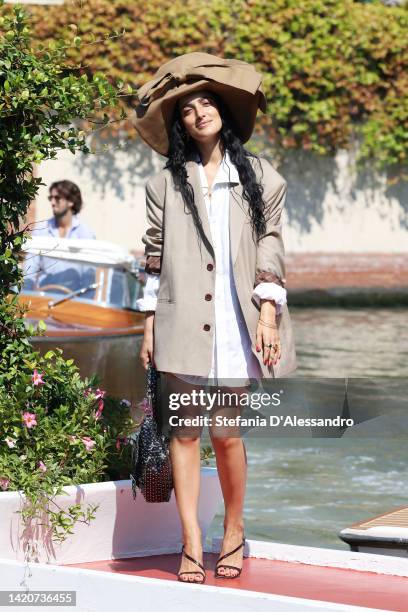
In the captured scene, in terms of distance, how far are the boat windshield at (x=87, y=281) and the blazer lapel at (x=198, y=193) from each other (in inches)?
280

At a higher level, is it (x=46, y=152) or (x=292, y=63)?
(x=292, y=63)

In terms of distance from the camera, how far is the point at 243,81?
483 centimetres

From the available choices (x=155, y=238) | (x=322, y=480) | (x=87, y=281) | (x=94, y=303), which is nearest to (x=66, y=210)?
(x=87, y=281)

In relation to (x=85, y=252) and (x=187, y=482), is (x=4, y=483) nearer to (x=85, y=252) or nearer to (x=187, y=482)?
(x=187, y=482)

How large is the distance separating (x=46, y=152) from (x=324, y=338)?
12321 millimetres

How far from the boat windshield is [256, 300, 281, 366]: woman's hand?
23.8ft

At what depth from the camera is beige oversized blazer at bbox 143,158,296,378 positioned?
4711mm

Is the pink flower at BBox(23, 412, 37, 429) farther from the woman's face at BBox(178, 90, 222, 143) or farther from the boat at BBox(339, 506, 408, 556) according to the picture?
the boat at BBox(339, 506, 408, 556)

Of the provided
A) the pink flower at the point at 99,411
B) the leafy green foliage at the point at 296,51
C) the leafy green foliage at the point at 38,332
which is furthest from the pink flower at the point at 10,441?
the leafy green foliage at the point at 296,51

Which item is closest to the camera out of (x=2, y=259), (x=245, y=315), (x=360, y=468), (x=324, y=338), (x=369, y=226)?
(x=245, y=315)

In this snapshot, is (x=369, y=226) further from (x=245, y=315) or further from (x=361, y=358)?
(x=245, y=315)

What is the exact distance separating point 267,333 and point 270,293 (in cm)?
13

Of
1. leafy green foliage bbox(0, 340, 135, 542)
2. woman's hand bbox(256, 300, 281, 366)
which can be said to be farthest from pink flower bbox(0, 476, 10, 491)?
woman's hand bbox(256, 300, 281, 366)

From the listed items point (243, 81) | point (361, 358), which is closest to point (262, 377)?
point (243, 81)
